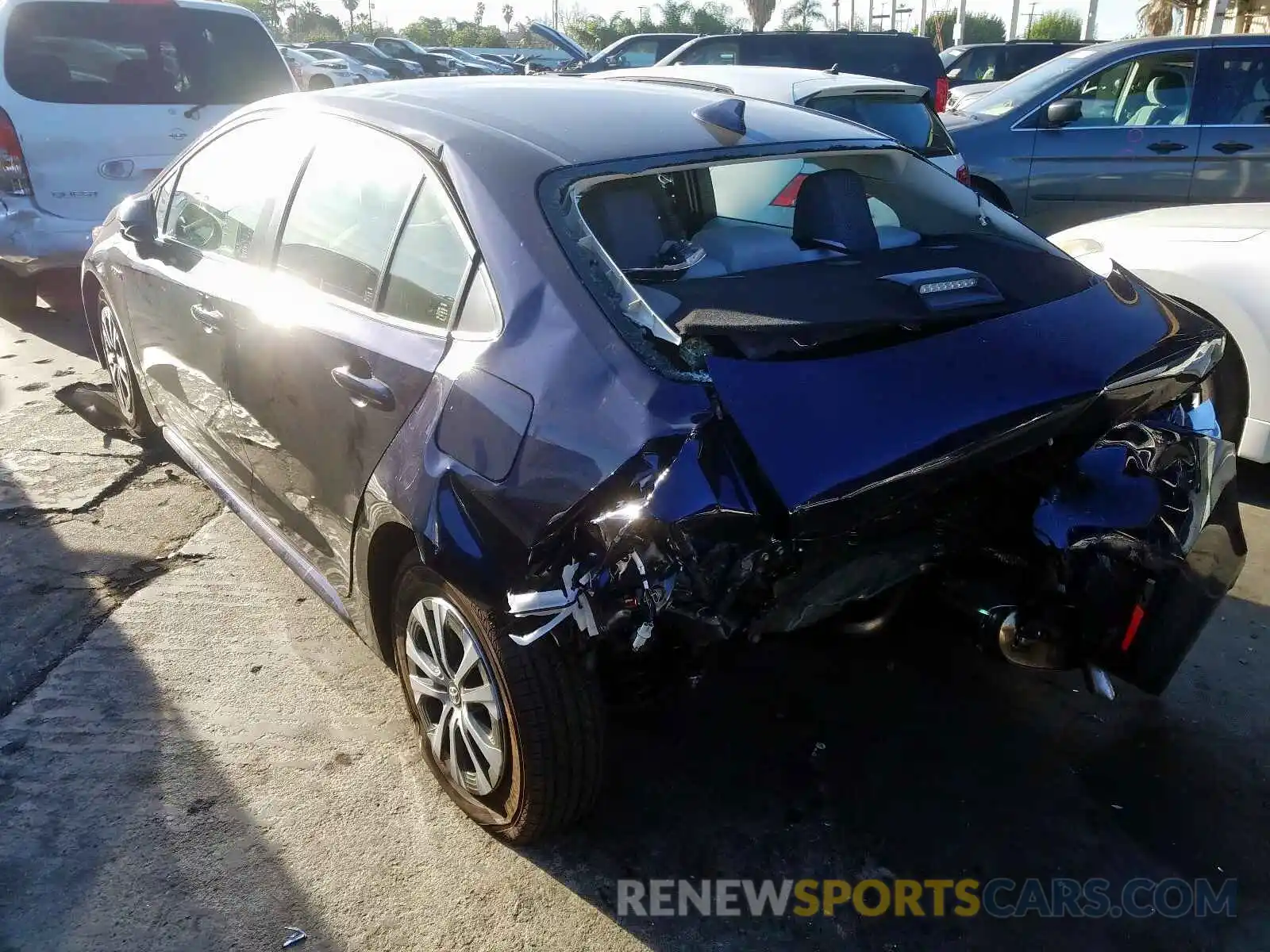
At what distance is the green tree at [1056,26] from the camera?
158 feet

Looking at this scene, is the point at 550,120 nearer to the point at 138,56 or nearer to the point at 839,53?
the point at 138,56

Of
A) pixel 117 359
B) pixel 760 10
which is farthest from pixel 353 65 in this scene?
pixel 760 10

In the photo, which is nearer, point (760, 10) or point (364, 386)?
point (364, 386)

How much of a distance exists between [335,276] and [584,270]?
0.90m

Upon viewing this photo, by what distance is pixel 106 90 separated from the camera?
593cm

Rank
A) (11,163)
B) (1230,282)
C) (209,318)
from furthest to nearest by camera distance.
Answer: (11,163), (1230,282), (209,318)

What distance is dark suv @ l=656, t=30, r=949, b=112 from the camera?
951 cm

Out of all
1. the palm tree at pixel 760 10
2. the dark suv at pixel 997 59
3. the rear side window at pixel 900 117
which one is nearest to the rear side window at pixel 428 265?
the rear side window at pixel 900 117

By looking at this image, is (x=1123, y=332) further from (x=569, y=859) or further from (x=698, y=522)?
(x=569, y=859)

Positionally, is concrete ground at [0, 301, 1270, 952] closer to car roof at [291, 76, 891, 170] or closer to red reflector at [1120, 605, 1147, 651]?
red reflector at [1120, 605, 1147, 651]

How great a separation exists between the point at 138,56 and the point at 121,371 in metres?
2.78

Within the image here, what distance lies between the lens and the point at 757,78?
612 centimetres

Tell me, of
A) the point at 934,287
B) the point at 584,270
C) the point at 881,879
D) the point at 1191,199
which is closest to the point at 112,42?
the point at 584,270

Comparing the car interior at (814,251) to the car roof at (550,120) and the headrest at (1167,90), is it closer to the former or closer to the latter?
the car roof at (550,120)
